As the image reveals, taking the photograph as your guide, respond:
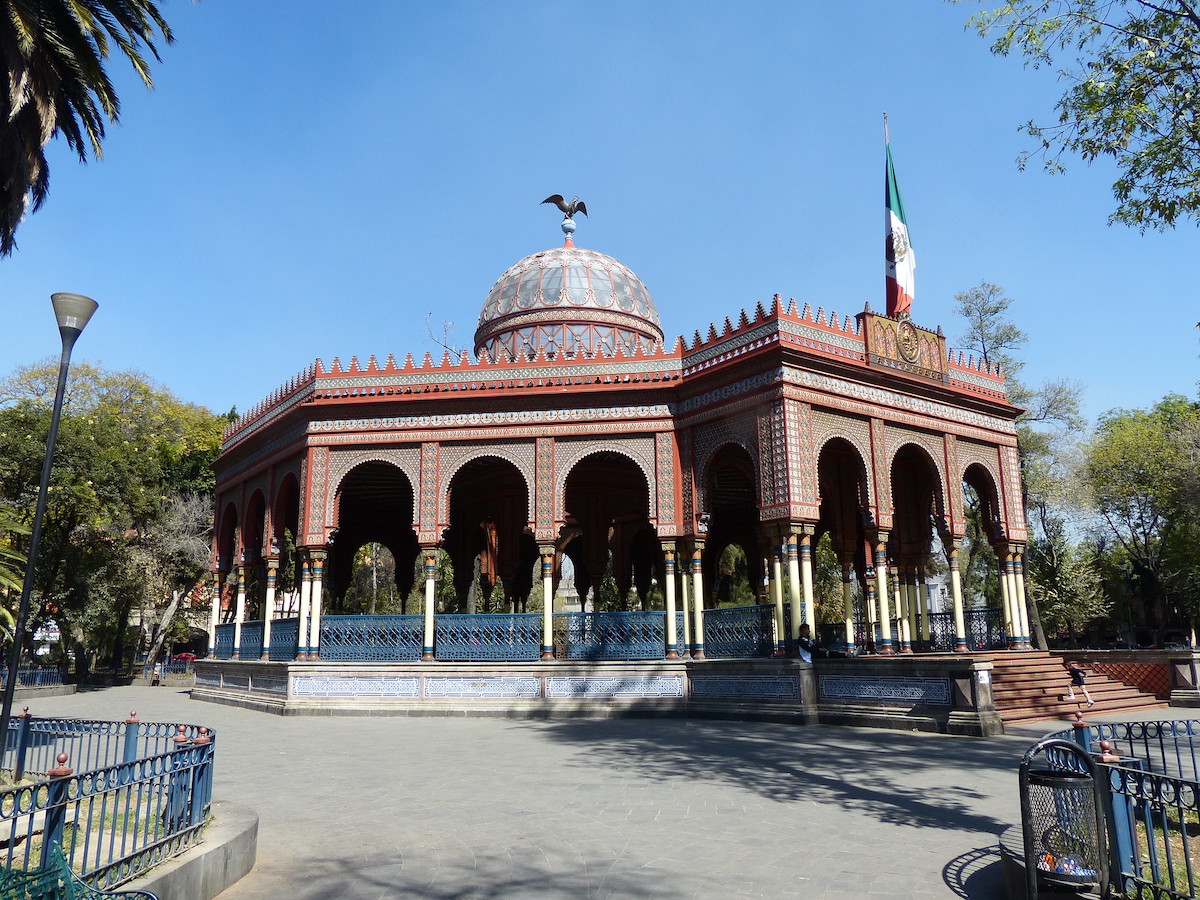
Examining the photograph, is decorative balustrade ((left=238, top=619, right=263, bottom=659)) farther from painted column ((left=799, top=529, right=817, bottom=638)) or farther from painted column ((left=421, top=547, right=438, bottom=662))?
painted column ((left=799, top=529, right=817, bottom=638))

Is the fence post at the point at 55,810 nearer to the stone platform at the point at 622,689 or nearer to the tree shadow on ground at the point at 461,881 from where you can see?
the tree shadow on ground at the point at 461,881

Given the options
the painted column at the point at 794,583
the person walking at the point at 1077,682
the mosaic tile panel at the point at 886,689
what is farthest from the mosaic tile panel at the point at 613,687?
the person walking at the point at 1077,682

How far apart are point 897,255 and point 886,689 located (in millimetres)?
9699

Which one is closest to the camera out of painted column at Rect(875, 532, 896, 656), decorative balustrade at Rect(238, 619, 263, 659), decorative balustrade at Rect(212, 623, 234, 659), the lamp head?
the lamp head

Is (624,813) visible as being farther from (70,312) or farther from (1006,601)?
(1006,601)

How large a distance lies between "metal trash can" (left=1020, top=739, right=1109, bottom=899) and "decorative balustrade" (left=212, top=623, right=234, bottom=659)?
2126 centimetres

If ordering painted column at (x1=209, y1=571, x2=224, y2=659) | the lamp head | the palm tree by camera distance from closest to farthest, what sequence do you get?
the lamp head, the palm tree, painted column at (x1=209, y1=571, x2=224, y2=659)

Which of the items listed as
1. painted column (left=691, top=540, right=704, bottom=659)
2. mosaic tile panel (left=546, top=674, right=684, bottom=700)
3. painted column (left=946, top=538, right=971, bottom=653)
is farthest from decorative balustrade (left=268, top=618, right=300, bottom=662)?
painted column (left=946, top=538, right=971, bottom=653)

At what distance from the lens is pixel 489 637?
1797 centimetres

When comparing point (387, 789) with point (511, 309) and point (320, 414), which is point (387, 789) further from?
point (511, 309)

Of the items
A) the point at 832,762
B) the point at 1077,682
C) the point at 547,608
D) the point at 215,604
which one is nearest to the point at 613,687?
the point at 547,608

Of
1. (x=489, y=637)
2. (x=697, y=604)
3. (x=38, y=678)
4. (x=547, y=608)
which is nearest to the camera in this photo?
(x=697, y=604)

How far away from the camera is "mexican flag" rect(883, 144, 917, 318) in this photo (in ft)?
61.9

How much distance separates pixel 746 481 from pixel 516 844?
17.2 metres
